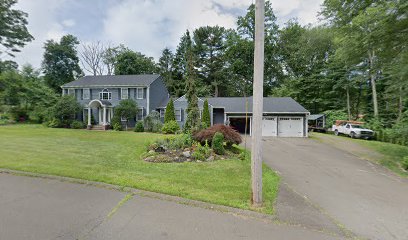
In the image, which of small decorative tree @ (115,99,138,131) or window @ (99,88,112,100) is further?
window @ (99,88,112,100)

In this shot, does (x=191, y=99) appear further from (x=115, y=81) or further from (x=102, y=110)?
(x=115, y=81)

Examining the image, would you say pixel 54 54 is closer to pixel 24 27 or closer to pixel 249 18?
pixel 24 27

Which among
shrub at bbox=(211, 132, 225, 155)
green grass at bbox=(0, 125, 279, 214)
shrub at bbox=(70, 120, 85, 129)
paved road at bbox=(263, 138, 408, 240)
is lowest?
paved road at bbox=(263, 138, 408, 240)

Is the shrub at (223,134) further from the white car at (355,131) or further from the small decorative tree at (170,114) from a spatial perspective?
the white car at (355,131)

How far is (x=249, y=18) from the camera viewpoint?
140 ft

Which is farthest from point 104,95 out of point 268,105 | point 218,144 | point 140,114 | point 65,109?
point 218,144

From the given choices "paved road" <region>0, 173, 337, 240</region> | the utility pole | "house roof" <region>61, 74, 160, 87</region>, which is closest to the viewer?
"paved road" <region>0, 173, 337, 240</region>

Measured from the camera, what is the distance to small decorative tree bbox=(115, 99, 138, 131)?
24.4 m

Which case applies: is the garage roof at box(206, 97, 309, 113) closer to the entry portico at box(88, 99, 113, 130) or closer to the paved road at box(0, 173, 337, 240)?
the entry portico at box(88, 99, 113, 130)

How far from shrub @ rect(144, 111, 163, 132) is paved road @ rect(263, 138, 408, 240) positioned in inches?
585

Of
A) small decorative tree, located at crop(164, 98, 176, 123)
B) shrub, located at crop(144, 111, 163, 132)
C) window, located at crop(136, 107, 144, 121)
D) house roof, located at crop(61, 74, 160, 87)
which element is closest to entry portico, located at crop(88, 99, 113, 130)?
house roof, located at crop(61, 74, 160, 87)

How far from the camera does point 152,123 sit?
23.9 metres

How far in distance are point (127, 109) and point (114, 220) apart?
21.6m

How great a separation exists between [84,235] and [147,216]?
3.53ft
